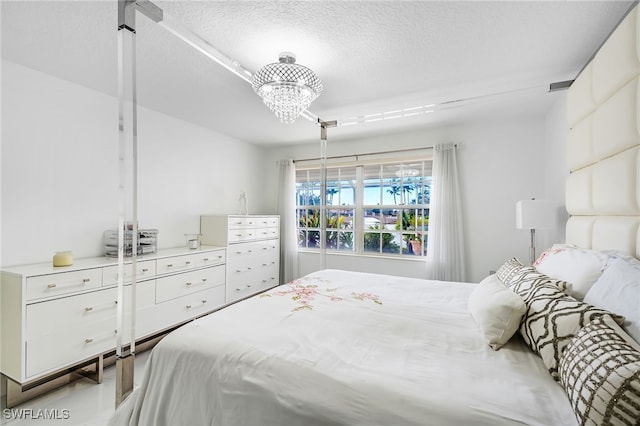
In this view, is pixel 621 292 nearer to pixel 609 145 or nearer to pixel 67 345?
pixel 609 145

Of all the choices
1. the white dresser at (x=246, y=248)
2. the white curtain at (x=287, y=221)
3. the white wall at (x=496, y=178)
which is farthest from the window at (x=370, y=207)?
the white dresser at (x=246, y=248)

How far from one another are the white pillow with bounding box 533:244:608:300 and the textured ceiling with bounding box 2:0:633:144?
138 cm

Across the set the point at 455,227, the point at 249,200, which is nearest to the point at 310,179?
the point at 249,200

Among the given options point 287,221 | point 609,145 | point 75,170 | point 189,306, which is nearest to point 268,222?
point 287,221

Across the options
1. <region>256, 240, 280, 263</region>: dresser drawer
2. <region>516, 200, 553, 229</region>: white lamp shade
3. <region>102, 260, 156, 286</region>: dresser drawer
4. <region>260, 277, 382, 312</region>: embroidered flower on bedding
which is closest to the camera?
<region>260, 277, 382, 312</region>: embroidered flower on bedding

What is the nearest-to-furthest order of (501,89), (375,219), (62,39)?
(62,39), (501,89), (375,219)

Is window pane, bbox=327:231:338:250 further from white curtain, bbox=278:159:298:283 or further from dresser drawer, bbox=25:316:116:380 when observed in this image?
dresser drawer, bbox=25:316:116:380

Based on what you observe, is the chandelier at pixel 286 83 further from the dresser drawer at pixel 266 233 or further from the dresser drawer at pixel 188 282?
the dresser drawer at pixel 266 233

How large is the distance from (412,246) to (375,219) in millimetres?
680

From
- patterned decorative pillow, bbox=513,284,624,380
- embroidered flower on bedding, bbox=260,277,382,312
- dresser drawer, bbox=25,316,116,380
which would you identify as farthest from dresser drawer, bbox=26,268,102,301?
patterned decorative pillow, bbox=513,284,624,380

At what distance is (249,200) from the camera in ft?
15.5

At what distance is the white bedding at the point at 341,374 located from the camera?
91 cm

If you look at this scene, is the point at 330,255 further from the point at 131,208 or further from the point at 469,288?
the point at 131,208

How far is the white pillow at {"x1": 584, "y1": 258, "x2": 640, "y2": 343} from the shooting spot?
3.15 ft
